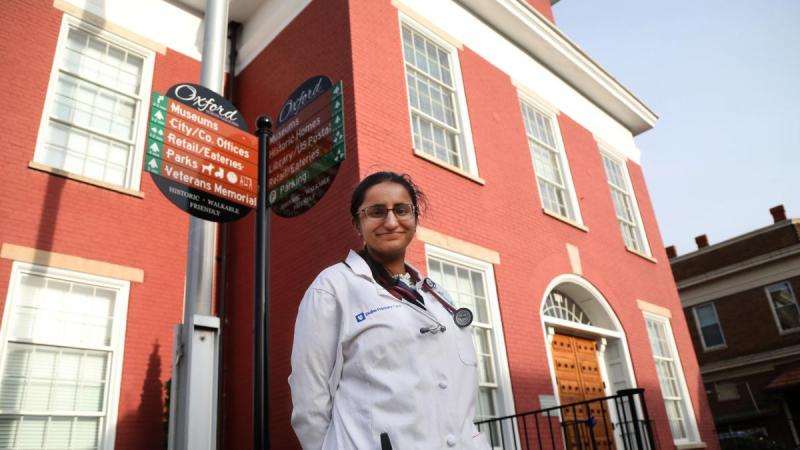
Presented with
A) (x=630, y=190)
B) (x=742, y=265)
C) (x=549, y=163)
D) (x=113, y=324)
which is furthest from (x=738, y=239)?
(x=113, y=324)

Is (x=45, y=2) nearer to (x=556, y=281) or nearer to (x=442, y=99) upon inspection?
(x=442, y=99)

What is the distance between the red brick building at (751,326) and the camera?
2319 cm

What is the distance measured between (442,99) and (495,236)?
242 cm

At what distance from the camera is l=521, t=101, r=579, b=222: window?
11.0 metres

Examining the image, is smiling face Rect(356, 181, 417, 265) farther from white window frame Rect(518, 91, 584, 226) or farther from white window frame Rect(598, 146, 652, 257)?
white window frame Rect(598, 146, 652, 257)

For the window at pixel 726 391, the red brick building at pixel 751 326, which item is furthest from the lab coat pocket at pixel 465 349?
the window at pixel 726 391

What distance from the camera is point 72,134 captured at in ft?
26.6

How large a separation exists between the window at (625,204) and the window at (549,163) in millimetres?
2000

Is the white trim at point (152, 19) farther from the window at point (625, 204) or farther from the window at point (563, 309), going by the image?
the window at point (625, 204)

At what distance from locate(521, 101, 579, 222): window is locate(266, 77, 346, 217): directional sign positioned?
7.16m

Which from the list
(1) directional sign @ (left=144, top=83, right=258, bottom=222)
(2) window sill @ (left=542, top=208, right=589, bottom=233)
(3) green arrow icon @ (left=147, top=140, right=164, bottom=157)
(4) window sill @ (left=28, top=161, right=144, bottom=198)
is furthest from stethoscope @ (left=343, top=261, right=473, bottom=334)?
(2) window sill @ (left=542, top=208, right=589, bottom=233)

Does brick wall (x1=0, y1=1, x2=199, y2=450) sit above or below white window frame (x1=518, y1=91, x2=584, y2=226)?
below

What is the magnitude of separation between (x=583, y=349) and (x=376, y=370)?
A: 9093mm

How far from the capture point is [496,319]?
820 centimetres
